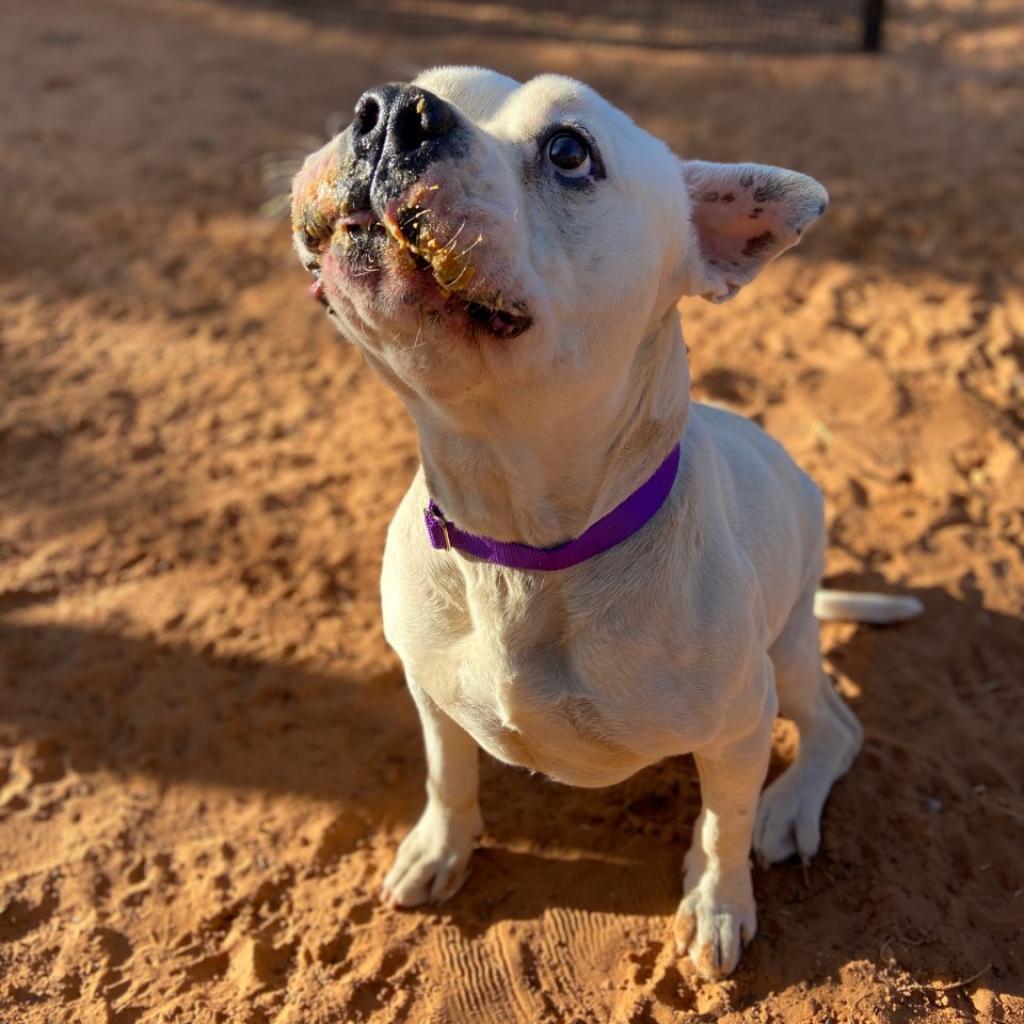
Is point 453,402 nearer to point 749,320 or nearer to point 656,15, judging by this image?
point 749,320

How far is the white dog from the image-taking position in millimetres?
2031

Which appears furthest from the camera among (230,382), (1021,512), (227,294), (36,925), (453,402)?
(227,294)

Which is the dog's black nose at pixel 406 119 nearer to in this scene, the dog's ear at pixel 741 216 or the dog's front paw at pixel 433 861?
the dog's ear at pixel 741 216

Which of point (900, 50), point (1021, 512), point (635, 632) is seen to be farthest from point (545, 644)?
point (900, 50)

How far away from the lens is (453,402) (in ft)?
7.35

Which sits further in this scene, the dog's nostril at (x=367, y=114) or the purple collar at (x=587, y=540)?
the purple collar at (x=587, y=540)

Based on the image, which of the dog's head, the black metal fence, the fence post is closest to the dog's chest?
the dog's head

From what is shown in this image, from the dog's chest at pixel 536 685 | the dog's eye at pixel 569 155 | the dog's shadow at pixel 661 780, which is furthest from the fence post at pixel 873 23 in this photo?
the dog's chest at pixel 536 685

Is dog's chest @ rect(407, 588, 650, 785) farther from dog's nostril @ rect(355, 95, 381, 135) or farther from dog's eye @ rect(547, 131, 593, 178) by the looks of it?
dog's nostril @ rect(355, 95, 381, 135)

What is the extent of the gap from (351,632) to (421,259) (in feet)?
8.70

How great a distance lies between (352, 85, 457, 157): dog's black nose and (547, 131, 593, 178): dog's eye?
0.30 meters

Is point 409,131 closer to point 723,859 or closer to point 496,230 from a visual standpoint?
point 496,230

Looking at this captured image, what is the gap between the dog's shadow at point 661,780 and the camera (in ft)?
10.9

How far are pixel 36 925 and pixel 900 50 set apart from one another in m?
9.23
